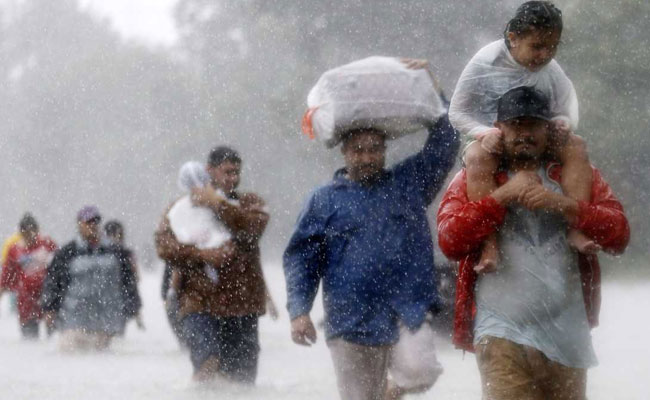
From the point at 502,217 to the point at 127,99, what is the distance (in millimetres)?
62172

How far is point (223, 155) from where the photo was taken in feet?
30.8

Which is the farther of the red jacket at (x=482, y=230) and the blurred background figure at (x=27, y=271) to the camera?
the blurred background figure at (x=27, y=271)

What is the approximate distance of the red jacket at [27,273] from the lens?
17.1 meters

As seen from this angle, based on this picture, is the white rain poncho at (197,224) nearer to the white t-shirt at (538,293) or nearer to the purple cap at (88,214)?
the purple cap at (88,214)

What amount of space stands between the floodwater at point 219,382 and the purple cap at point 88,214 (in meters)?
1.41

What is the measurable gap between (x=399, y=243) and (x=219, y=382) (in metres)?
4.03

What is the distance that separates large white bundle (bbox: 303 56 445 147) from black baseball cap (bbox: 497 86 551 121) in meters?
1.39

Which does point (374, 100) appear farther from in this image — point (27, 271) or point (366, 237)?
point (27, 271)

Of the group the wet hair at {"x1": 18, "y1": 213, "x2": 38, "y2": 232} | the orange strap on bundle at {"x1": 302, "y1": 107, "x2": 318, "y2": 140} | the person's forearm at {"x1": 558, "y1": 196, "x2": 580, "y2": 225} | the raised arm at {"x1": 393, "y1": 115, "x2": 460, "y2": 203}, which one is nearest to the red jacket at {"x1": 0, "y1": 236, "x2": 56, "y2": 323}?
the wet hair at {"x1": 18, "y1": 213, "x2": 38, "y2": 232}

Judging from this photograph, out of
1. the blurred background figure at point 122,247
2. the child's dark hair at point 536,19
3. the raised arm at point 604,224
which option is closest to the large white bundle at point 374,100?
the child's dark hair at point 536,19

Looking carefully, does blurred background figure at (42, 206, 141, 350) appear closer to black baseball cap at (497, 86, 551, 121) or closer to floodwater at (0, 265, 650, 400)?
floodwater at (0, 265, 650, 400)

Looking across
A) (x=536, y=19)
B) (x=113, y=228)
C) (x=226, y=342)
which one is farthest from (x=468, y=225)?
(x=113, y=228)

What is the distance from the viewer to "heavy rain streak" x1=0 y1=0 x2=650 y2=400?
16.0 feet

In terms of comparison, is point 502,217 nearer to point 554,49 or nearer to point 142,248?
point 554,49
